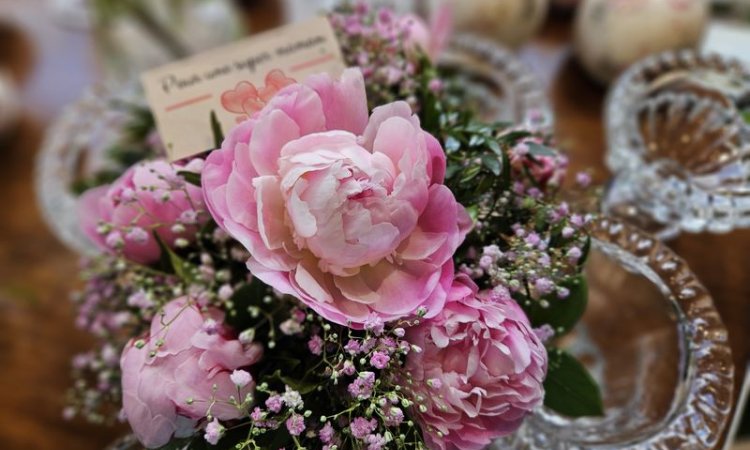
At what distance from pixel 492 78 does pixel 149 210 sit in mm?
450

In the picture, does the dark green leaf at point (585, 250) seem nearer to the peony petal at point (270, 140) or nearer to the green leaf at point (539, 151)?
the green leaf at point (539, 151)

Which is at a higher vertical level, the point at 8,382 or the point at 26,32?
the point at 26,32

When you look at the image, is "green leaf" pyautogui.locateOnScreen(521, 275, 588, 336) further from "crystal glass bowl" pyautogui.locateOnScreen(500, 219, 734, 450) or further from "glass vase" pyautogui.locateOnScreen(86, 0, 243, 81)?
"glass vase" pyautogui.locateOnScreen(86, 0, 243, 81)

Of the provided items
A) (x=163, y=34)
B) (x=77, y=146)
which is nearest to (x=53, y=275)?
(x=77, y=146)

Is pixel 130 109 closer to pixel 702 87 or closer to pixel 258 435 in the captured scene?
pixel 258 435

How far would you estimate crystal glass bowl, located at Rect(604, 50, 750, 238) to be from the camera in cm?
53

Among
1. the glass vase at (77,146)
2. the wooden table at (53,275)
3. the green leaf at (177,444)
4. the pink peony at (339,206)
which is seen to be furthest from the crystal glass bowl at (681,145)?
the glass vase at (77,146)

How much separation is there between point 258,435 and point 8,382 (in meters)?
0.43

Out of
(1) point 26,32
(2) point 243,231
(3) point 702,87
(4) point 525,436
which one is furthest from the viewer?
(1) point 26,32

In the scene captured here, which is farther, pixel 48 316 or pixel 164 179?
pixel 48 316

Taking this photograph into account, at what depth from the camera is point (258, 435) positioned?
352 millimetres

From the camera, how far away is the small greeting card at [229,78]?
0.42 metres

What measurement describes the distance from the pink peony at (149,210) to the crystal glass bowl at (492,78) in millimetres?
365

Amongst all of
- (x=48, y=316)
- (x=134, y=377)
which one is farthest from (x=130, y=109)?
(x=134, y=377)
